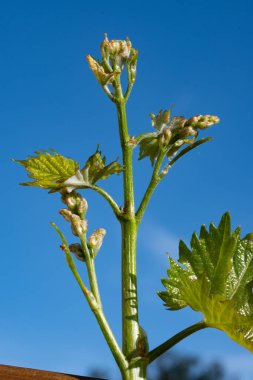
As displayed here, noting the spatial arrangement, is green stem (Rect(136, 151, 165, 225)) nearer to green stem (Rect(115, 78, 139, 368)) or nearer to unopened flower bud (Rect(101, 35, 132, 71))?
green stem (Rect(115, 78, 139, 368))

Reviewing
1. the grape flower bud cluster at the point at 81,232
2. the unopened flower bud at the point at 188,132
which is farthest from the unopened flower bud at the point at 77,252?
the unopened flower bud at the point at 188,132

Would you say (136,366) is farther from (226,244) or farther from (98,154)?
(98,154)

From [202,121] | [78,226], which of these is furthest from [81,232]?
[202,121]

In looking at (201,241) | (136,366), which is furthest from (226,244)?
(136,366)

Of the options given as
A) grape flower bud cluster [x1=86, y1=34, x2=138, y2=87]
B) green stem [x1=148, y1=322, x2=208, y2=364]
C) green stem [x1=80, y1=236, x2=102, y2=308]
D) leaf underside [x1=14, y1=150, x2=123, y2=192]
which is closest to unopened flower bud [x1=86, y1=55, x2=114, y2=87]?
Answer: grape flower bud cluster [x1=86, y1=34, x2=138, y2=87]

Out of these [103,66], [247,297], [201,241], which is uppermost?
[103,66]

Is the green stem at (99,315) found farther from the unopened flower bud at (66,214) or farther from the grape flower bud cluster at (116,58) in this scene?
the grape flower bud cluster at (116,58)
